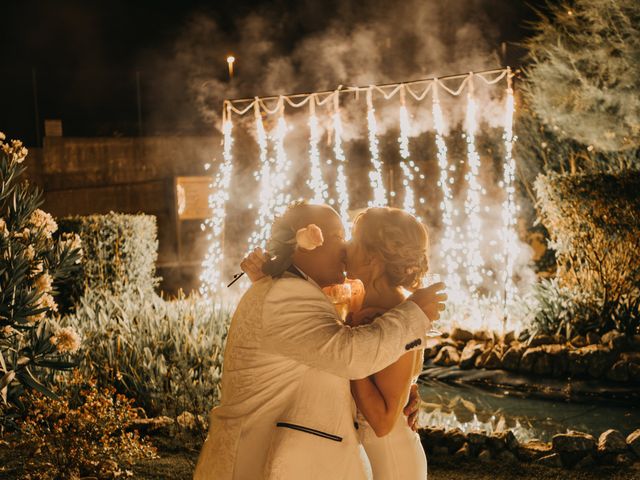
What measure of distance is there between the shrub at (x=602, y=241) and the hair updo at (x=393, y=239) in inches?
270

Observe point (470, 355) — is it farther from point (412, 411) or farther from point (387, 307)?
point (387, 307)

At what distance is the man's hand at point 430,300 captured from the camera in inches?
101

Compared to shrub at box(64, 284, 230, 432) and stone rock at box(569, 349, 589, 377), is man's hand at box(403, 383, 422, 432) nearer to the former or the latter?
shrub at box(64, 284, 230, 432)

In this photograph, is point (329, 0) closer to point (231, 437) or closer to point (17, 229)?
point (17, 229)

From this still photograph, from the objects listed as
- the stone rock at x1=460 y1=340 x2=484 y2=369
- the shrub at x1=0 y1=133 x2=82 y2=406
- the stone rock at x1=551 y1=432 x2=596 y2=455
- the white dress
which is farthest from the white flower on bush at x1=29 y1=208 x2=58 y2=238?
the stone rock at x1=460 y1=340 x2=484 y2=369

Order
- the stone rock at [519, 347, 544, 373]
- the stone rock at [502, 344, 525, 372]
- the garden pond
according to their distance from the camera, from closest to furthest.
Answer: the garden pond → the stone rock at [519, 347, 544, 373] → the stone rock at [502, 344, 525, 372]

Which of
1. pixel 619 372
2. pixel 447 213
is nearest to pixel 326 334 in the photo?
pixel 619 372

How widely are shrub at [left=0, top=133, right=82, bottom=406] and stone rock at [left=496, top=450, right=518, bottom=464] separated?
3016mm

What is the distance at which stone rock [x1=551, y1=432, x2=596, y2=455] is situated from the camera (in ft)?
16.7

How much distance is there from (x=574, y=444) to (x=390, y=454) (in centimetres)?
271

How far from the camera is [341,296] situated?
9.77 feet

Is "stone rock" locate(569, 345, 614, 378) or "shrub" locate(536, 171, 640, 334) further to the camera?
"shrub" locate(536, 171, 640, 334)

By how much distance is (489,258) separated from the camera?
13875 mm

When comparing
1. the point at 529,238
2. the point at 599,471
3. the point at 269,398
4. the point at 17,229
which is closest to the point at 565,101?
the point at 529,238
